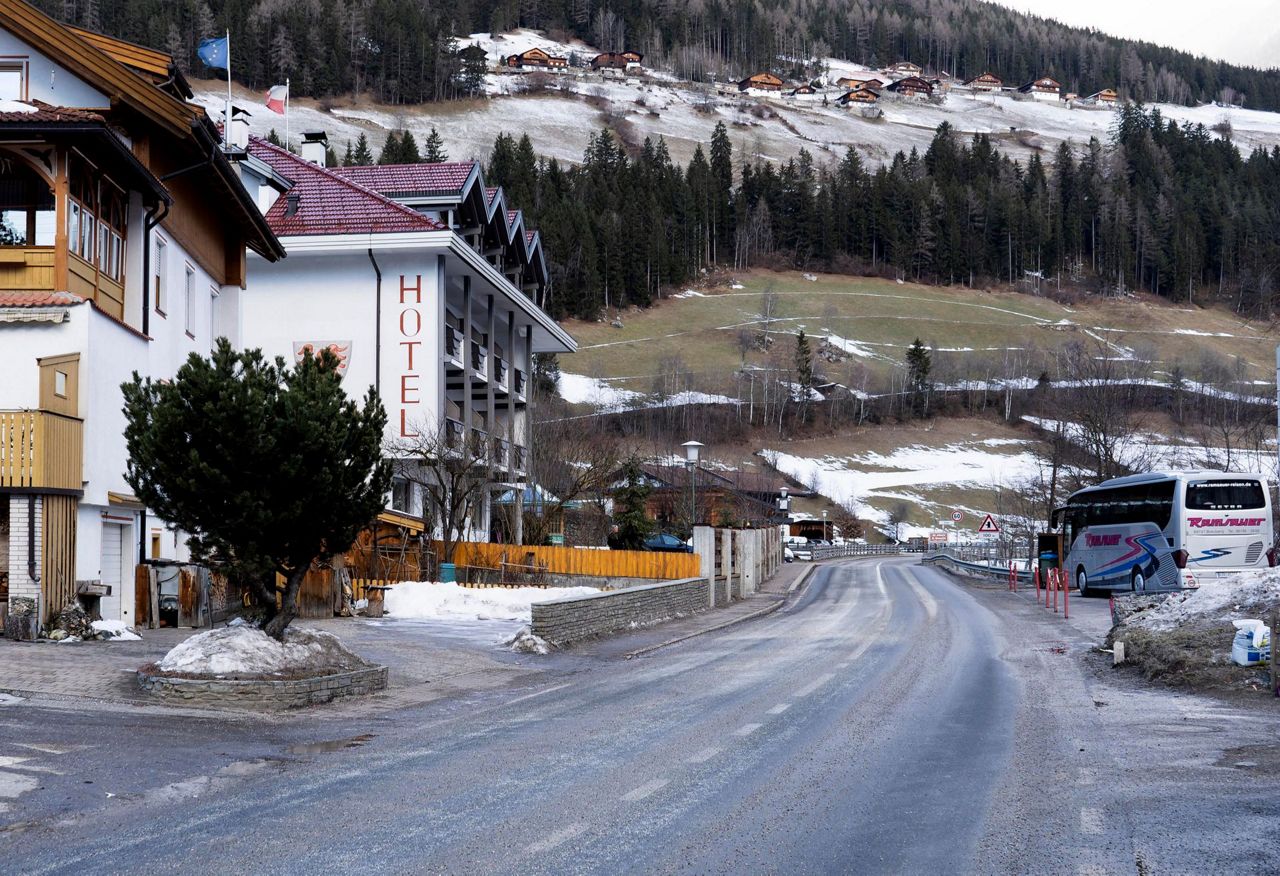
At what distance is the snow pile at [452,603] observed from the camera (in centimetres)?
2827

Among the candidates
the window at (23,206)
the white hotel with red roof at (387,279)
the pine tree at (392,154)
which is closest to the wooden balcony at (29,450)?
the window at (23,206)

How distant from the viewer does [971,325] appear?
157 m

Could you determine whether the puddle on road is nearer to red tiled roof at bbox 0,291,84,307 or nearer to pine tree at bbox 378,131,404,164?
red tiled roof at bbox 0,291,84,307

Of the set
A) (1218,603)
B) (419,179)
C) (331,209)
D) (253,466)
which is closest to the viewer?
(253,466)

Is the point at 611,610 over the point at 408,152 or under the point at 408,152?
under

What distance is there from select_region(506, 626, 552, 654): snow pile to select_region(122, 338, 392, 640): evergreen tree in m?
6.28

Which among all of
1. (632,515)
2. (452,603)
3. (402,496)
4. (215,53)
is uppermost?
(215,53)

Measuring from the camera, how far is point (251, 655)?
14.8m

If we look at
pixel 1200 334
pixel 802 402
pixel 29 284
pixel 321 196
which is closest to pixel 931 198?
pixel 1200 334

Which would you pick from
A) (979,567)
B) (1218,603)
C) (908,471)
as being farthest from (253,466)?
(908,471)

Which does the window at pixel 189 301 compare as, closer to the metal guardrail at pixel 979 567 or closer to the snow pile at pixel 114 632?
the snow pile at pixel 114 632

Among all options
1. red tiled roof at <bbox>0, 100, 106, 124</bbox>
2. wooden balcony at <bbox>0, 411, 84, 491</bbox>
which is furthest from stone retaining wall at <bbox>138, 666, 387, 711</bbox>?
red tiled roof at <bbox>0, 100, 106, 124</bbox>

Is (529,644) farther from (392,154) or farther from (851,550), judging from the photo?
(392,154)

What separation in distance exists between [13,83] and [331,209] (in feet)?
62.5
